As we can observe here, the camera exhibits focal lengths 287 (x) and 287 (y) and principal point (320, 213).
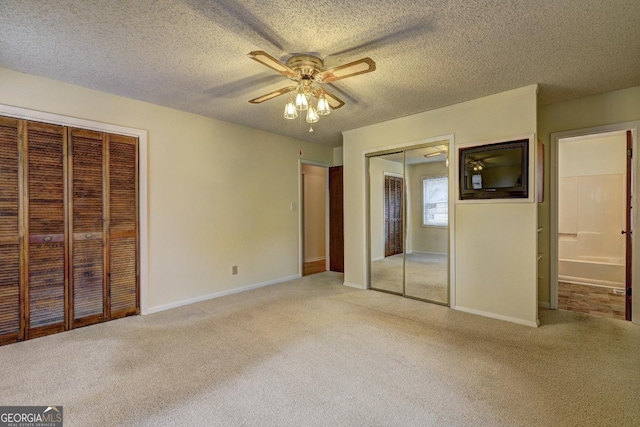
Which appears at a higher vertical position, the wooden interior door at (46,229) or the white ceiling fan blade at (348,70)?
the white ceiling fan blade at (348,70)

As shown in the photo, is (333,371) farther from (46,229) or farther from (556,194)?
(556,194)

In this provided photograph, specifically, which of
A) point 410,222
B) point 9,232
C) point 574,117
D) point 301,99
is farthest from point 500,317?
point 9,232

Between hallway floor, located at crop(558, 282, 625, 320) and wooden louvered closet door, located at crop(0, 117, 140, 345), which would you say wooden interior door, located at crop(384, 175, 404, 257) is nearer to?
hallway floor, located at crop(558, 282, 625, 320)

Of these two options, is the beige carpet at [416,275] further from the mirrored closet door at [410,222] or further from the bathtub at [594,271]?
the bathtub at [594,271]

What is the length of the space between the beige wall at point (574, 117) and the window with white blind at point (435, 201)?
1.14 metres

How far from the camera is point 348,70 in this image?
82.3 inches

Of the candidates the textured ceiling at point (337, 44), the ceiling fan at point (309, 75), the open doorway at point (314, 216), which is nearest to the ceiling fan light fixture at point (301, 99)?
the ceiling fan at point (309, 75)

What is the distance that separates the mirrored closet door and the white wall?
20 cm

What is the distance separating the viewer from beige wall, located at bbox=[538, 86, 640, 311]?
3057mm

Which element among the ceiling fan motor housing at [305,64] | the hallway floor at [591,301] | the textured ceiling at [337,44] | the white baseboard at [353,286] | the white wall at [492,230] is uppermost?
the textured ceiling at [337,44]

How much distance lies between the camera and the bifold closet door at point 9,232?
8.38ft

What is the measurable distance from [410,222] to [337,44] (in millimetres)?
2609

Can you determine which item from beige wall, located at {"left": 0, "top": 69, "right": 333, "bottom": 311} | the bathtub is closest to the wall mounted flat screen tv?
beige wall, located at {"left": 0, "top": 69, "right": 333, "bottom": 311}

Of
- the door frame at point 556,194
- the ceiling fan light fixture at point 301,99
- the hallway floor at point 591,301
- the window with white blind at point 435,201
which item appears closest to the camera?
the ceiling fan light fixture at point 301,99
